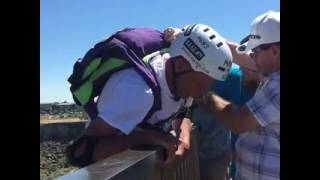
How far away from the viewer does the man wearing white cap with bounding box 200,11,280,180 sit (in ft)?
9.64

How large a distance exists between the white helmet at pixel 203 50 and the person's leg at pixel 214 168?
1.41 m

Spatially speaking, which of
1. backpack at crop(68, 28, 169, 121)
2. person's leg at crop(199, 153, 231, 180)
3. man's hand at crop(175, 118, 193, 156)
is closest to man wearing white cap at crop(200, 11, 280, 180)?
man's hand at crop(175, 118, 193, 156)

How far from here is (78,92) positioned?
2.54m

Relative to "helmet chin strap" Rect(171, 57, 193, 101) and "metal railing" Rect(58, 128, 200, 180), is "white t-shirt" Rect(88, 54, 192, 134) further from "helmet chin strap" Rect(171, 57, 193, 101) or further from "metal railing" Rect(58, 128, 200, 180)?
"helmet chin strap" Rect(171, 57, 193, 101)

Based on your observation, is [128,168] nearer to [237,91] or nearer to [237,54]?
[237,54]

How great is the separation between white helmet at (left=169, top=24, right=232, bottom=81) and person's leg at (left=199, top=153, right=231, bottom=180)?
1414mm

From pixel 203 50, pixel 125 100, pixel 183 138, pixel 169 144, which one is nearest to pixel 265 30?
pixel 203 50

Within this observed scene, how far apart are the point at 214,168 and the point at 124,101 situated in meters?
2.01

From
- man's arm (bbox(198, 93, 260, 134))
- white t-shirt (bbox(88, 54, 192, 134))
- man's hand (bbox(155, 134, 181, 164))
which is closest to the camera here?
white t-shirt (bbox(88, 54, 192, 134))

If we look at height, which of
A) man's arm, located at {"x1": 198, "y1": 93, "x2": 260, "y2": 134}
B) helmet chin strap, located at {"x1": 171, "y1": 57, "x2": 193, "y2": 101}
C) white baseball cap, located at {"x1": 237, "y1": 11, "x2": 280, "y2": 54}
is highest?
white baseball cap, located at {"x1": 237, "y1": 11, "x2": 280, "y2": 54}

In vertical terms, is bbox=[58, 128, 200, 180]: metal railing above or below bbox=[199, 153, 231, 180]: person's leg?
above
